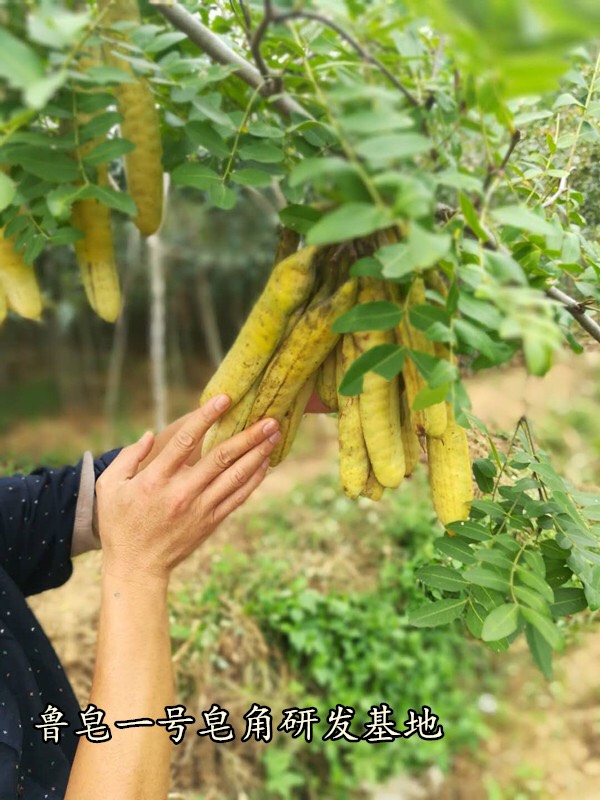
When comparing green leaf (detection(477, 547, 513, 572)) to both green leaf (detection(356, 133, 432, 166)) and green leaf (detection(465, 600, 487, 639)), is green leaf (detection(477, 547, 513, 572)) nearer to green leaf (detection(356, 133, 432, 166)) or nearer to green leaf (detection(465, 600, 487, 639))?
green leaf (detection(465, 600, 487, 639))

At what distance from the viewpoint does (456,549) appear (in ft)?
2.79

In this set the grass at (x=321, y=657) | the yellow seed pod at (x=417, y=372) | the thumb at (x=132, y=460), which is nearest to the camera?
the yellow seed pod at (x=417, y=372)

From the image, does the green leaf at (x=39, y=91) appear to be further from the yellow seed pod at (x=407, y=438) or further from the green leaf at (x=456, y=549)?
the green leaf at (x=456, y=549)

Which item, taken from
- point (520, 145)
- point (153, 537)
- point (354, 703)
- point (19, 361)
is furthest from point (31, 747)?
point (19, 361)

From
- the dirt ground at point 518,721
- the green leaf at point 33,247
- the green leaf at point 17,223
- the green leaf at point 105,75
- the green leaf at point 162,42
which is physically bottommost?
the dirt ground at point 518,721

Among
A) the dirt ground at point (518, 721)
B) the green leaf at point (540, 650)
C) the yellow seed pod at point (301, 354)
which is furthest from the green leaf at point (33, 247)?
the dirt ground at point (518, 721)

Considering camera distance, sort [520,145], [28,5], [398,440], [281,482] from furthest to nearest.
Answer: [281,482]
[520,145]
[398,440]
[28,5]

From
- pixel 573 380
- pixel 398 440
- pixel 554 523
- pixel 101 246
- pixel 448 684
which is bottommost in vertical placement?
pixel 448 684

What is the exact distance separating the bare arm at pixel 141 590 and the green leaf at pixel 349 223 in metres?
0.48

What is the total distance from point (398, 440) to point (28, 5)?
0.61 m

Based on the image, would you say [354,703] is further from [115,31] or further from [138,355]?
[138,355]

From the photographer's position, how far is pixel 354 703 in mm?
2586

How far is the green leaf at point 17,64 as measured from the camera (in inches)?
19.1

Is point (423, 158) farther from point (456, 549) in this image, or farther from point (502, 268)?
point (456, 549)
